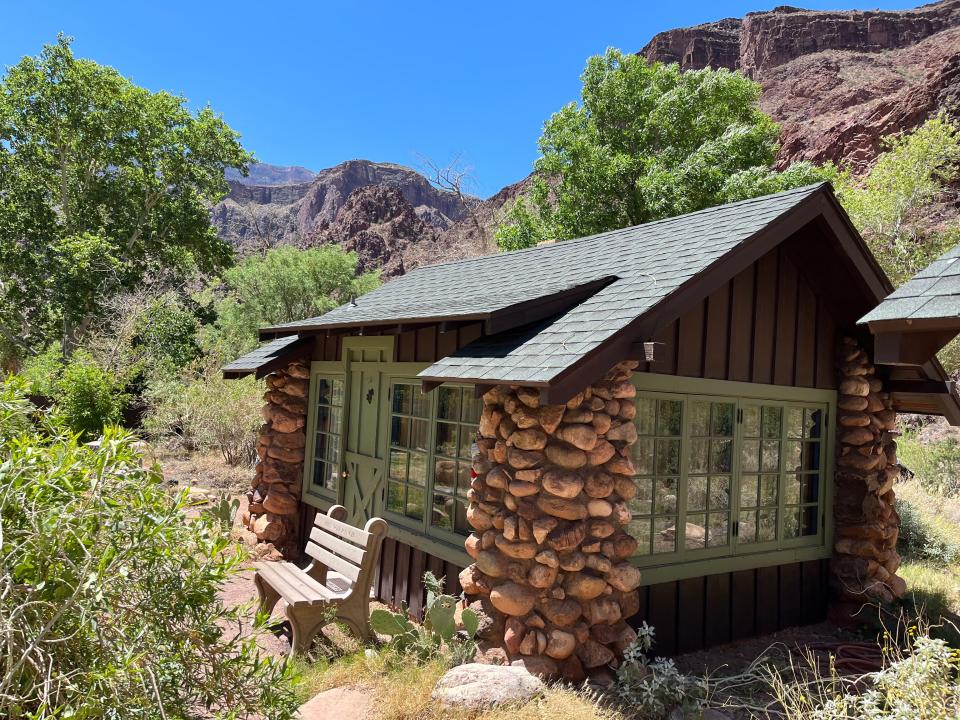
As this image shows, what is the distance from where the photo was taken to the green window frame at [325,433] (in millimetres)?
7344

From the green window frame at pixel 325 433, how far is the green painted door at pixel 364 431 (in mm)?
173

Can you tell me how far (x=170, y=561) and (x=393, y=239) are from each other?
43906mm

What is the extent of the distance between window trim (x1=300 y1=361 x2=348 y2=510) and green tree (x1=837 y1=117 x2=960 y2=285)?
16226 millimetres

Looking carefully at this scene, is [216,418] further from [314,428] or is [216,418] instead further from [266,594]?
[266,594]

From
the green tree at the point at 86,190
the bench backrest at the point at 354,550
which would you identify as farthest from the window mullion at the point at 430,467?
the green tree at the point at 86,190

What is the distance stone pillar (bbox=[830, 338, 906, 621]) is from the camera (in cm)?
591

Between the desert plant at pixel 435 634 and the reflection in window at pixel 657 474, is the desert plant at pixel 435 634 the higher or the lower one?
the lower one

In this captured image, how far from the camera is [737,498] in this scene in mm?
5449

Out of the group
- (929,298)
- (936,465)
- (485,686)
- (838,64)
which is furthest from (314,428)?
(838,64)

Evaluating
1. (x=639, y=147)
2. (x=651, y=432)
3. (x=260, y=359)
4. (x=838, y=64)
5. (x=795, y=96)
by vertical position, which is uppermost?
(x=838, y=64)

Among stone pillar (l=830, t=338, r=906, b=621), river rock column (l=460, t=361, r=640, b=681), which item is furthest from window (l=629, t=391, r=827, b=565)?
river rock column (l=460, t=361, r=640, b=681)

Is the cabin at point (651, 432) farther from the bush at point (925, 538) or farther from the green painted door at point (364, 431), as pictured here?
the bush at point (925, 538)

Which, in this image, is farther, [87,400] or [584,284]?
[87,400]

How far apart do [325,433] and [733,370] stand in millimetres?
4637
